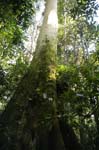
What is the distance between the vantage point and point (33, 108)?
4.58m

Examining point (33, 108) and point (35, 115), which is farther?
point (33, 108)

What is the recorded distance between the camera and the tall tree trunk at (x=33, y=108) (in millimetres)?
4121

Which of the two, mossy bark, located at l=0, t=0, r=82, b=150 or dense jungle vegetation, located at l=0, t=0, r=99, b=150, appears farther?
dense jungle vegetation, located at l=0, t=0, r=99, b=150

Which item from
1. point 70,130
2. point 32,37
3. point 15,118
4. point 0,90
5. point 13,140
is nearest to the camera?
point 13,140

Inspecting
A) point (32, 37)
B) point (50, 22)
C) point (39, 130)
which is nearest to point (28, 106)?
point (39, 130)

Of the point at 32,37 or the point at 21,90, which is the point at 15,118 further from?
the point at 32,37

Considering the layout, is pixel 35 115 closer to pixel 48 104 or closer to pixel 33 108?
pixel 33 108

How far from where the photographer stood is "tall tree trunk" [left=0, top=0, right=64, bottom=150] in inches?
162

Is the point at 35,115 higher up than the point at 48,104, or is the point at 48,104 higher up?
the point at 48,104

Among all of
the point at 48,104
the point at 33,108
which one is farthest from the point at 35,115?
the point at 48,104

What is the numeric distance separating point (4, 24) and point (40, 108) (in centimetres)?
213

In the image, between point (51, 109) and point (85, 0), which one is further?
point (85, 0)

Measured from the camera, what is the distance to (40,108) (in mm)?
4531

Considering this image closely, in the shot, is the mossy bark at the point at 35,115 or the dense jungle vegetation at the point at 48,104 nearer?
the mossy bark at the point at 35,115
